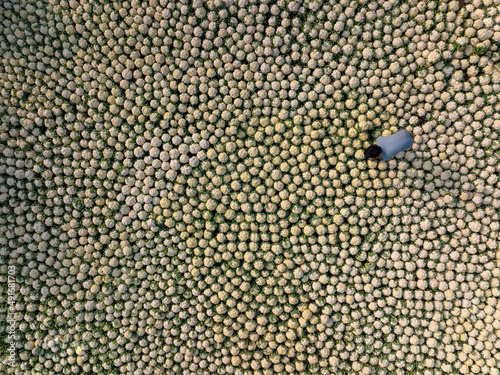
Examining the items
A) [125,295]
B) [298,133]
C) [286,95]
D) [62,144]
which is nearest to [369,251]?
[298,133]

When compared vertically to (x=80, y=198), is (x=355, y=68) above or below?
above

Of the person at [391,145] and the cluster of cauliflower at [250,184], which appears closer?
the person at [391,145]

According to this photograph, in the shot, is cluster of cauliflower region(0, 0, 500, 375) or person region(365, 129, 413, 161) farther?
cluster of cauliflower region(0, 0, 500, 375)

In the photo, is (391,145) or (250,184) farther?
(250,184)

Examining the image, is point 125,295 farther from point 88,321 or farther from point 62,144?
point 62,144
